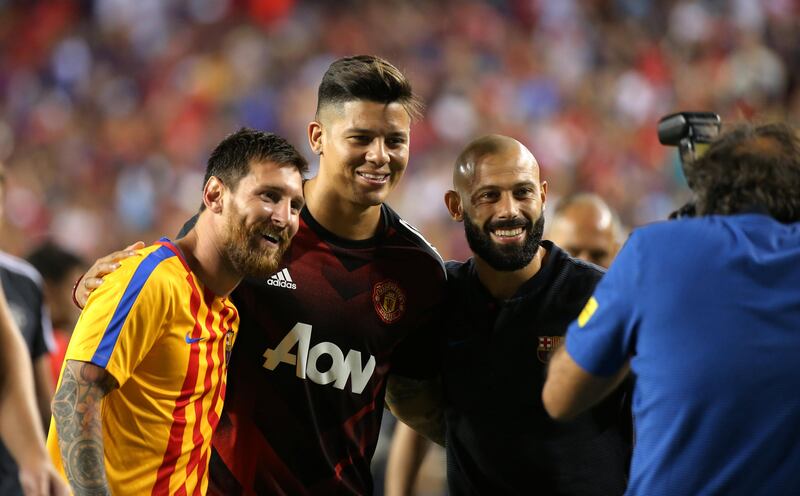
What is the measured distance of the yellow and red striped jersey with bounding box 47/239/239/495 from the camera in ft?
8.29

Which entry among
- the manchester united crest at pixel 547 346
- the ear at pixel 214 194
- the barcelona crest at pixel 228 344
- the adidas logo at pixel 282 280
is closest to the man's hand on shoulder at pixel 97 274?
the ear at pixel 214 194

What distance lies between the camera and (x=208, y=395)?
9.39 ft

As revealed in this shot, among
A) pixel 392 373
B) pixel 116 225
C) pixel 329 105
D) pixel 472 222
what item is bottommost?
pixel 116 225

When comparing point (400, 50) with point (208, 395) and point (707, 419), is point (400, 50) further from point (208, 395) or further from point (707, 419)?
point (707, 419)

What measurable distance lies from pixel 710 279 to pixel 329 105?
5.35 ft

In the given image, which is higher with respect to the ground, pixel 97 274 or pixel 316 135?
pixel 316 135

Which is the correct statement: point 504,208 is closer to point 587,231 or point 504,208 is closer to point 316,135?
point 316,135

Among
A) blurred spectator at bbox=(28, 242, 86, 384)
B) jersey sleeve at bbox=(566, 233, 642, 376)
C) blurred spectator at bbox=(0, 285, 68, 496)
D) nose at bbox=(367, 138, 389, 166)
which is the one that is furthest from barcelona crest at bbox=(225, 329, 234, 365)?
blurred spectator at bbox=(28, 242, 86, 384)

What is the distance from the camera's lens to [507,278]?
10.7ft

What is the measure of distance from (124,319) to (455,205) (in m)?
1.30

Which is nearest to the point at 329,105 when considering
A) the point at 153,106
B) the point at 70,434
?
the point at 70,434

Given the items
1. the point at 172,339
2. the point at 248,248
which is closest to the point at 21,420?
the point at 172,339

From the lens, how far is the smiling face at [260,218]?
2.81 meters

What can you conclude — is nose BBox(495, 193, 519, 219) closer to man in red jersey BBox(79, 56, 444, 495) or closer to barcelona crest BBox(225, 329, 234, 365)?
man in red jersey BBox(79, 56, 444, 495)
